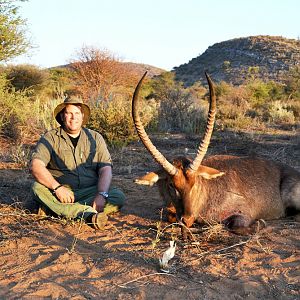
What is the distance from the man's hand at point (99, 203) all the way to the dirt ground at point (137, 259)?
0.82 ft

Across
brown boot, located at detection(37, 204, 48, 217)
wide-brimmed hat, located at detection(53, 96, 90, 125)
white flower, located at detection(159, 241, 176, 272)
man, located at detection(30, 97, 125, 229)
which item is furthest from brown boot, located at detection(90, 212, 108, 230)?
wide-brimmed hat, located at detection(53, 96, 90, 125)

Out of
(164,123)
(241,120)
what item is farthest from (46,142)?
(241,120)

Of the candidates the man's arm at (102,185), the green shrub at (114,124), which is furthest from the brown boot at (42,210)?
the green shrub at (114,124)

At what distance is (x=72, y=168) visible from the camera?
6027 millimetres

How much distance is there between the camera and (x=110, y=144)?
11859mm

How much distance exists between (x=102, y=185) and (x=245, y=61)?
4885cm

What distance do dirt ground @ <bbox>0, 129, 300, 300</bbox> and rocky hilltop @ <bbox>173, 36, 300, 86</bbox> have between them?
40.4 metres

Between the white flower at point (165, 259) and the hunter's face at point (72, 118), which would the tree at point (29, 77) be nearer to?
the hunter's face at point (72, 118)

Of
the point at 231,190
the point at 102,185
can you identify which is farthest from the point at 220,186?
the point at 102,185

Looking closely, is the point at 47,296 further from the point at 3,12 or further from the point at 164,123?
the point at 164,123

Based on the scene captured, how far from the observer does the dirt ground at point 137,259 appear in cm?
370

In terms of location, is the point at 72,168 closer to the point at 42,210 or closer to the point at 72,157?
the point at 72,157

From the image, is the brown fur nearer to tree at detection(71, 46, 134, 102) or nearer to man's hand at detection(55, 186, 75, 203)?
man's hand at detection(55, 186, 75, 203)

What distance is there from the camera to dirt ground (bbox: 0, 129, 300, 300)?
370 centimetres
